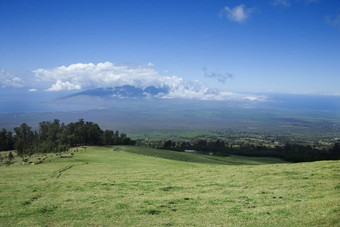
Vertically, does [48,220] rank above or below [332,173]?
below

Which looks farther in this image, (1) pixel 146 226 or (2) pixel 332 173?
(2) pixel 332 173

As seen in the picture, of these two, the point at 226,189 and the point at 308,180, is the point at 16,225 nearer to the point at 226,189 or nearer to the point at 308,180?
the point at 226,189

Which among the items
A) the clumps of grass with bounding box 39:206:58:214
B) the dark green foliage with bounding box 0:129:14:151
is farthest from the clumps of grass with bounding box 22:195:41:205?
the dark green foliage with bounding box 0:129:14:151

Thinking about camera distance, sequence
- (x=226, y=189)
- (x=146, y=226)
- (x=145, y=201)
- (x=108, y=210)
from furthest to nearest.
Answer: (x=226, y=189) → (x=145, y=201) → (x=108, y=210) → (x=146, y=226)

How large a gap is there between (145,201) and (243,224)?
7.46 meters

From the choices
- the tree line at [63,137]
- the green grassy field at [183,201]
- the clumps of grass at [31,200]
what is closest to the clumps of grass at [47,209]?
the green grassy field at [183,201]

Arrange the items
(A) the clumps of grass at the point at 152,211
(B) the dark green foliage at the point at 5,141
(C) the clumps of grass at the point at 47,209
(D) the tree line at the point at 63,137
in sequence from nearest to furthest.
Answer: (A) the clumps of grass at the point at 152,211, (C) the clumps of grass at the point at 47,209, (D) the tree line at the point at 63,137, (B) the dark green foliage at the point at 5,141

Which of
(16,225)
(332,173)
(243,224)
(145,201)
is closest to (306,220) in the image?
(243,224)

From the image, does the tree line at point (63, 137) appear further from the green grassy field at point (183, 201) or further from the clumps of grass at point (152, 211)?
the clumps of grass at point (152, 211)

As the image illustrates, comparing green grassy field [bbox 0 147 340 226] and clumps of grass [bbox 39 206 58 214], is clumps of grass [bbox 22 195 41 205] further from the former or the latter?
clumps of grass [bbox 39 206 58 214]

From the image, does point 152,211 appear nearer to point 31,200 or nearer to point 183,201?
point 183,201

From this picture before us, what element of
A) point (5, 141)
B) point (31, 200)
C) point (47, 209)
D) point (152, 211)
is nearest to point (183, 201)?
point (152, 211)

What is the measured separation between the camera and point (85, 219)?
1390 centimetres

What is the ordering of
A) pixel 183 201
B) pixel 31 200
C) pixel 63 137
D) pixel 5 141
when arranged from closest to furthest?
pixel 183 201 < pixel 31 200 < pixel 63 137 < pixel 5 141
